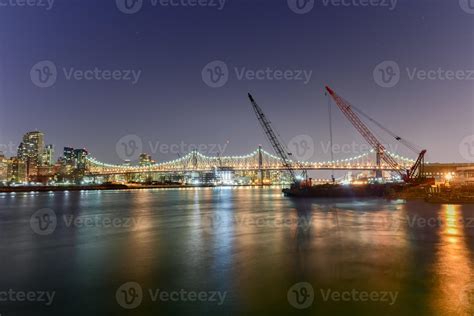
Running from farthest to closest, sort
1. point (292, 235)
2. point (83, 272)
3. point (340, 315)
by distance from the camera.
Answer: point (292, 235), point (83, 272), point (340, 315)

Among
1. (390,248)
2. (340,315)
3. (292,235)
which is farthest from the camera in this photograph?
(292,235)

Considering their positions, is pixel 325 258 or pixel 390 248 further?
pixel 390 248

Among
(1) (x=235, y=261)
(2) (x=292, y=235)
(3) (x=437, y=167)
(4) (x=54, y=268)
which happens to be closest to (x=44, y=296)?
(4) (x=54, y=268)

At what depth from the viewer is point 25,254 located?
14703mm

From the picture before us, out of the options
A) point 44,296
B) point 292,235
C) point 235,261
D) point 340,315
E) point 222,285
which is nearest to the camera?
point 340,315

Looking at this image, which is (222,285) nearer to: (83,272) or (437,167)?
(83,272)

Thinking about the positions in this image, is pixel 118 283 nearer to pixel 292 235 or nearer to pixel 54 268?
pixel 54 268

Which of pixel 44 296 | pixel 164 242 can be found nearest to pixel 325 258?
pixel 164 242

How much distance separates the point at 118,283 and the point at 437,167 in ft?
334

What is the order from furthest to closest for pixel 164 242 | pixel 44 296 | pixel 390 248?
1. pixel 164 242
2. pixel 390 248
3. pixel 44 296

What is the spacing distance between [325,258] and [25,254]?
1102 centimetres

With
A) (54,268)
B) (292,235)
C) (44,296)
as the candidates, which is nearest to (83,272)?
(54,268)

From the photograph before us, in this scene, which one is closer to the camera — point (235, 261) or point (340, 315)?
point (340, 315)

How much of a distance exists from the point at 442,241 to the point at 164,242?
11439mm
